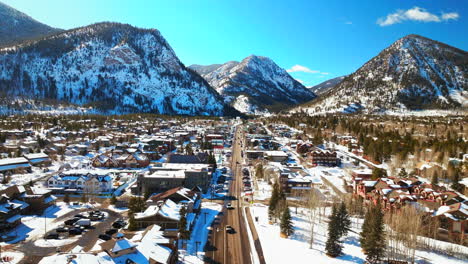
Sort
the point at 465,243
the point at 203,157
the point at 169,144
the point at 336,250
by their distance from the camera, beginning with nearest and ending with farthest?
1. the point at 336,250
2. the point at 465,243
3. the point at 203,157
4. the point at 169,144

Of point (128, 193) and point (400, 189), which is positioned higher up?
point (400, 189)

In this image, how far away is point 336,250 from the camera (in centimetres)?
3512

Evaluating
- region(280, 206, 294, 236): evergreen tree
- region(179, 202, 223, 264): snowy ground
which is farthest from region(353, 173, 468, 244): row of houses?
region(179, 202, 223, 264): snowy ground

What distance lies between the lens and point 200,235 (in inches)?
1537

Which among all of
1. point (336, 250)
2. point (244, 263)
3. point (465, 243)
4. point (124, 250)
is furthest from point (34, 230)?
point (465, 243)

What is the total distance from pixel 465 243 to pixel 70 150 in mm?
92847

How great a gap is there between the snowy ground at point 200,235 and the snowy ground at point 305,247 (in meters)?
7.05

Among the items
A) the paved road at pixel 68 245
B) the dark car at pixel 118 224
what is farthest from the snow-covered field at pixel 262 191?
the paved road at pixel 68 245

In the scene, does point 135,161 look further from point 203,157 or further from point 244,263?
point 244,263

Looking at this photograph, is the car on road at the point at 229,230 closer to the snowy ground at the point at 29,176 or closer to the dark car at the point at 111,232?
the dark car at the point at 111,232

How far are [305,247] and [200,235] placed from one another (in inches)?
511

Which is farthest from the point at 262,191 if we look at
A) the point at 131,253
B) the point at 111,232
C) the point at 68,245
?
the point at 131,253

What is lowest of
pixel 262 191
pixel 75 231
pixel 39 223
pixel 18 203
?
pixel 39 223

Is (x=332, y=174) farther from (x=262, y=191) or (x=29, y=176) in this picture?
(x=29, y=176)
